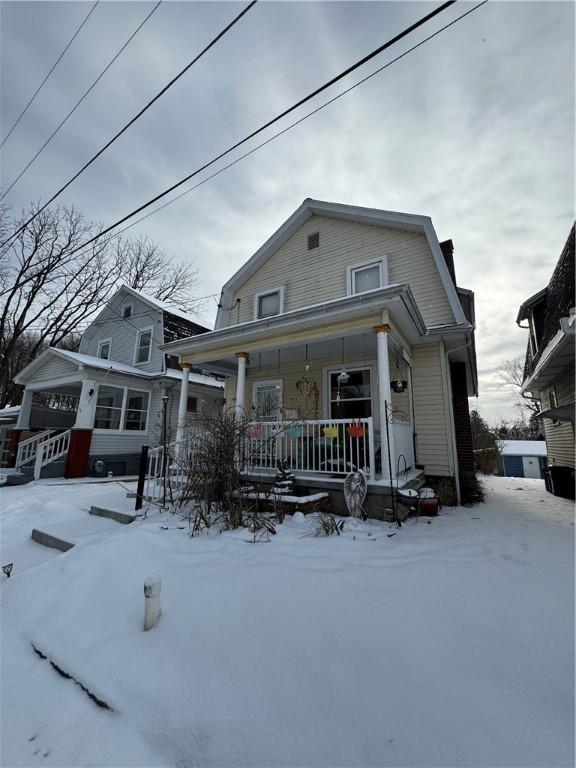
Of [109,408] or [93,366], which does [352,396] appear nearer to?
[93,366]

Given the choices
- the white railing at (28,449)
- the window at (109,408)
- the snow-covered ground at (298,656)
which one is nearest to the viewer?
the snow-covered ground at (298,656)

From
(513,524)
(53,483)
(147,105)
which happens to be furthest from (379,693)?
(53,483)

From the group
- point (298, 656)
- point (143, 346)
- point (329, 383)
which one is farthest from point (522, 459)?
point (298, 656)

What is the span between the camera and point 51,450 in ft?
37.1

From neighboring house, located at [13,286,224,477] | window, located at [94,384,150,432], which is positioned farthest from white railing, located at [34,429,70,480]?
window, located at [94,384,150,432]

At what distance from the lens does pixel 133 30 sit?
4953 millimetres

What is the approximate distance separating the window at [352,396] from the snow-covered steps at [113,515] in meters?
5.21

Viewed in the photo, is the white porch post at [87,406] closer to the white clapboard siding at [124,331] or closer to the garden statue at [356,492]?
the white clapboard siding at [124,331]

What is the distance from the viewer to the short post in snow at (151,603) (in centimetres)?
265

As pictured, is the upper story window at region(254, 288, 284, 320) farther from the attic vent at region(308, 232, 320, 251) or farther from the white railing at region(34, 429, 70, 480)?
the white railing at region(34, 429, 70, 480)

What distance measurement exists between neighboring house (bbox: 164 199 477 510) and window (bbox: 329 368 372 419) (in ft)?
0.09

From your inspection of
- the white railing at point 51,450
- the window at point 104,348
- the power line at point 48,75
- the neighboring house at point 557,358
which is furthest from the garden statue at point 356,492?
the window at point 104,348

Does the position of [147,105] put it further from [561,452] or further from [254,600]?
[561,452]

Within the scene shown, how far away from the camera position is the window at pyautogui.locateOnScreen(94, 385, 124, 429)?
12984 millimetres
